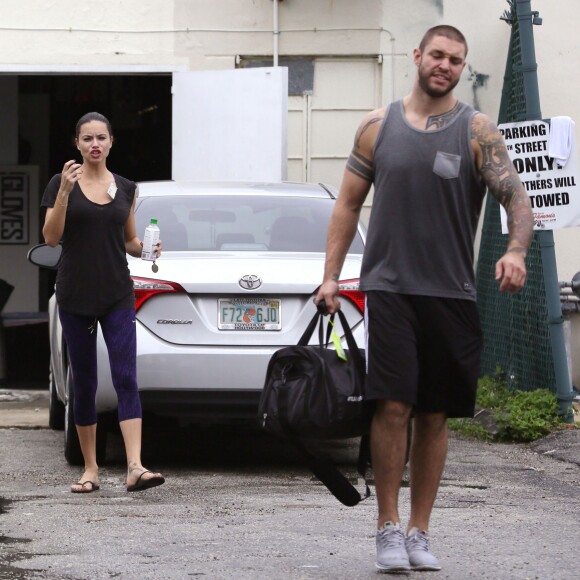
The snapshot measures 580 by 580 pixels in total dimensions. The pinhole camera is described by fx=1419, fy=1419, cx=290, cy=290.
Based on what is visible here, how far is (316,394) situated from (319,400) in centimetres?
3

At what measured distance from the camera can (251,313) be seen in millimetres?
7328

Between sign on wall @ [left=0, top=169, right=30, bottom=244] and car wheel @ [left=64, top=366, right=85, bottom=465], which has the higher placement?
sign on wall @ [left=0, top=169, right=30, bottom=244]

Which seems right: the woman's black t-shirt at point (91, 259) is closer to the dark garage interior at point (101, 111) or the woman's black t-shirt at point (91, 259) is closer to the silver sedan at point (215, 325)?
the silver sedan at point (215, 325)

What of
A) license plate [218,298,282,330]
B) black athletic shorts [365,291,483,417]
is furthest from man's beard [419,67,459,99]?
license plate [218,298,282,330]

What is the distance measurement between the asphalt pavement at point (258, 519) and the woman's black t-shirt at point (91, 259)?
0.94 metres

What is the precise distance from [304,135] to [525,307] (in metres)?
3.18

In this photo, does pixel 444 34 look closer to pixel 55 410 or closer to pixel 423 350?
pixel 423 350

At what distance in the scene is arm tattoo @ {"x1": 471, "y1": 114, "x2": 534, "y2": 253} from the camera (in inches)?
196

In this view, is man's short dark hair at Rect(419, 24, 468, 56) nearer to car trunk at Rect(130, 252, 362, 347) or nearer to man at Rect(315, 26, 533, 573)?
man at Rect(315, 26, 533, 573)

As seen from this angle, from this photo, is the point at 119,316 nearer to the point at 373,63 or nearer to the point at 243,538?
the point at 243,538

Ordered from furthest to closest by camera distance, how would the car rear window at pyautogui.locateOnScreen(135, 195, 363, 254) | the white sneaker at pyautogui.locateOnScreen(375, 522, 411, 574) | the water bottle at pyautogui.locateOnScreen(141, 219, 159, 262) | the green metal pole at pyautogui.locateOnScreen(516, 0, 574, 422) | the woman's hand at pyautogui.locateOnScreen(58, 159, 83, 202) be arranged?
the green metal pole at pyautogui.locateOnScreen(516, 0, 574, 422) → the car rear window at pyautogui.locateOnScreen(135, 195, 363, 254) → the water bottle at pyautogui.locateOnScreen(141, 219, 159, 262) → the woman's hand at pyautogui.locateOnScreen(58, 159, 83, 202) → the white sneaker at pyautogui.locateOnScreen(375, 522, 411, 574)

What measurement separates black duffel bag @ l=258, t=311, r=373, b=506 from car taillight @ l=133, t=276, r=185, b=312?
6.88ft

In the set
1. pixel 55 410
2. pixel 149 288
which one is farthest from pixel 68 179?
pixel 55 410

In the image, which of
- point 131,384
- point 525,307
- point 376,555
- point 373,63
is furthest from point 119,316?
point 373,63
